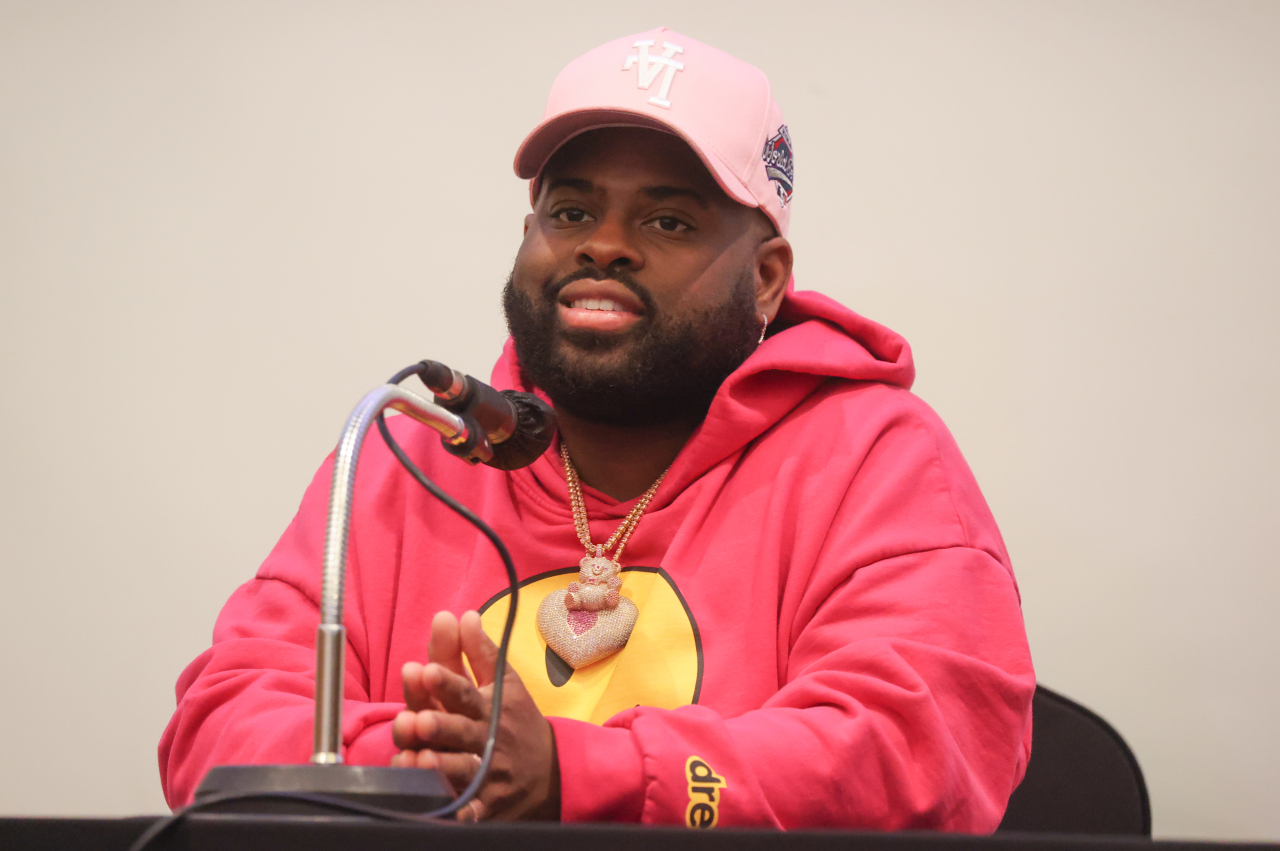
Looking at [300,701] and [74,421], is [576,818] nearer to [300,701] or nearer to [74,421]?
[300,701]

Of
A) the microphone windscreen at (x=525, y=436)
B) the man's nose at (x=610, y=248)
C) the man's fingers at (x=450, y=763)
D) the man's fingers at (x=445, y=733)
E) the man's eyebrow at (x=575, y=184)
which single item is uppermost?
the man's eyebrow at (x=575, y=184)

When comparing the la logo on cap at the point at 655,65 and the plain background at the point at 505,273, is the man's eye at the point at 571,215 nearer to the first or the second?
the la logo on cap at the point at 655,65

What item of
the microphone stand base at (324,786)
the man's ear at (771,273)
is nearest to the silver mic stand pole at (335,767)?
the microphone stand base at (324,786)

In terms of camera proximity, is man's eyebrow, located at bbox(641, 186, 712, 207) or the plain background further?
the plain background

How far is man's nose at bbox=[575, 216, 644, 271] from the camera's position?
1.28 m

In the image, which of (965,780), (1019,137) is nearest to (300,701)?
(965,780)

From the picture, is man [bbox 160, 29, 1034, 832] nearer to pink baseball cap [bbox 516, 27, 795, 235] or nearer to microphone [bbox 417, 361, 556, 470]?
pink baseball cap [bbox 516, 27, 795, 235]

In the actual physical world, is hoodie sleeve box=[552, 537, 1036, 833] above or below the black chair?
above

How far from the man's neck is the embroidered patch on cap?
1.03ft

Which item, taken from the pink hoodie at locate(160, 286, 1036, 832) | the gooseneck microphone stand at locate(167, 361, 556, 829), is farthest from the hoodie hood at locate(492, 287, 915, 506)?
the gooseneck microphone stand at locate(167, 361, 556, 829)

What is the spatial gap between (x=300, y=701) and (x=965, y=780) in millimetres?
603

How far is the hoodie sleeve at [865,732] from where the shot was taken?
0.89 metres

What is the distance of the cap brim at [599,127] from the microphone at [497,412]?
43cm

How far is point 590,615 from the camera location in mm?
1236
